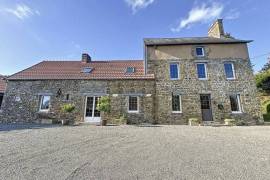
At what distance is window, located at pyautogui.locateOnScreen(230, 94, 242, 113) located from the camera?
42.7 ft

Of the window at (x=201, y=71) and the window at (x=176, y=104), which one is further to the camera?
the window at (x=201, y=71)

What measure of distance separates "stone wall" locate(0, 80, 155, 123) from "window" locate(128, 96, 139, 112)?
31 cm

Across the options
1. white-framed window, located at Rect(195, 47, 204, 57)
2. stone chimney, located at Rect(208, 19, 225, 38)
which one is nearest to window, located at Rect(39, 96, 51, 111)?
white-framed window, located at Rect(195, 47, 204, 57)

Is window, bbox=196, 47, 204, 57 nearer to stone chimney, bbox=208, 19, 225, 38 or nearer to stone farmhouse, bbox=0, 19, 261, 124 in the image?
stone farmhouse, bbox=0, 19, 261, 124

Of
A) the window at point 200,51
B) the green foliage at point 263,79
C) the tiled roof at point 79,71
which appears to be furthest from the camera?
the green foliage at point 263,79

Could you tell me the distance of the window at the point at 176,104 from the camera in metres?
13.2

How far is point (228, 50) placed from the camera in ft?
46.6

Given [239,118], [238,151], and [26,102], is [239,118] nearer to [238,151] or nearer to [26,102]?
[238,151]

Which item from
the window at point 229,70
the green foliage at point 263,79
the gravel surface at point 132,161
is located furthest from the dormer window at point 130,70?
the green foliage at point 263,79

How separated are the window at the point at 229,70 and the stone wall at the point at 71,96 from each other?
6466 mm

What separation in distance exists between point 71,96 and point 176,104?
8.78 meters

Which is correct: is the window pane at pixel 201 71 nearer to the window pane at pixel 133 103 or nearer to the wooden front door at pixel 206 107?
the wooden front door at pixel 206 107

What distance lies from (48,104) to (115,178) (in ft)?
41.1

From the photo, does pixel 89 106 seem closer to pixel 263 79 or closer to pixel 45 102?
pixel 45 102
